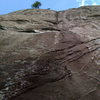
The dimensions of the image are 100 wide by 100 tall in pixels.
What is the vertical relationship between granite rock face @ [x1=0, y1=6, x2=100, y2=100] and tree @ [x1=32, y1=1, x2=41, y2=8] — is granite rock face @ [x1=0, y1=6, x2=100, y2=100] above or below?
below

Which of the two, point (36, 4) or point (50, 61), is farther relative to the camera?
point (36, 4)

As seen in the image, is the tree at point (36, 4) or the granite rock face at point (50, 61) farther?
the tree at point (36, 4)

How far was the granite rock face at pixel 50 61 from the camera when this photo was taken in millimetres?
4000

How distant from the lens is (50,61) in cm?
434

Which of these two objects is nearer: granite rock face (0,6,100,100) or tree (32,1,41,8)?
granite rock face (0,6,100,100)

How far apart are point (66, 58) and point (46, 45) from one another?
75cm

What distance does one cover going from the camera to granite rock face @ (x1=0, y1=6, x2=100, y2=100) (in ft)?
13.1

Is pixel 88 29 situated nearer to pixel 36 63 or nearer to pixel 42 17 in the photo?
pixel 42 17

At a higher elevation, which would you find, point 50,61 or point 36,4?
point 36,4

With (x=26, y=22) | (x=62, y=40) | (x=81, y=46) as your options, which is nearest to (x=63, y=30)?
(x=62, y=40)

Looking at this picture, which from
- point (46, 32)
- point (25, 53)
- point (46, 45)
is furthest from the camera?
point (46, 32)

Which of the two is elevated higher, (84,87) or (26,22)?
(26,22)

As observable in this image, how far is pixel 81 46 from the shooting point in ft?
15.6

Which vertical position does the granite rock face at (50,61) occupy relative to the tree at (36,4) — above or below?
below
